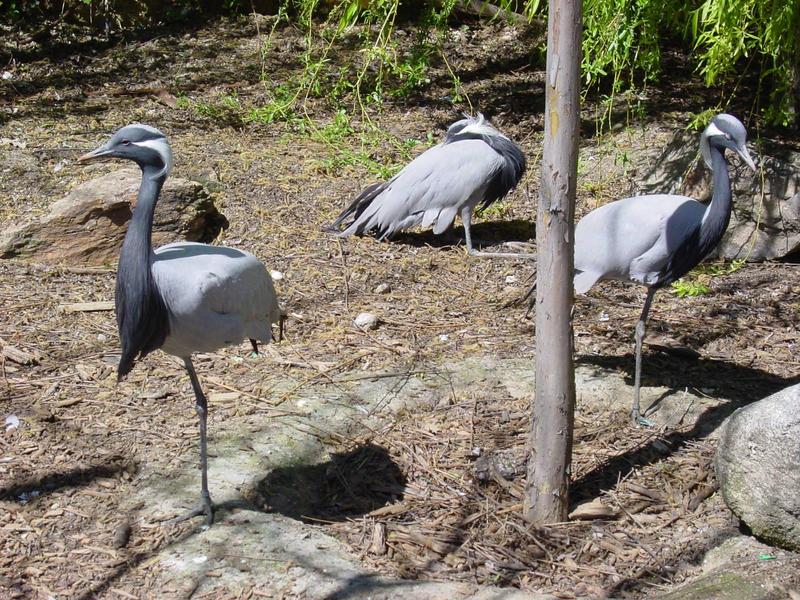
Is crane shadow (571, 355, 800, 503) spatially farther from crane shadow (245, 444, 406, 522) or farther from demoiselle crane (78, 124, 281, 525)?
demoiselle crane (78, 124, 281, 525)

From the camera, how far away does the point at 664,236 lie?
5.15 meters

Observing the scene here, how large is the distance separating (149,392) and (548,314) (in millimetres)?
2338

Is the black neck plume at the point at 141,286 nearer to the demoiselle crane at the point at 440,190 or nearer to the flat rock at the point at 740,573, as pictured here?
the flat rock at the point at 740,573

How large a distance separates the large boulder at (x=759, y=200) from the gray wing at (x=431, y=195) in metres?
1.50

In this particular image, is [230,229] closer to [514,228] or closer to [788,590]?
[514,228]

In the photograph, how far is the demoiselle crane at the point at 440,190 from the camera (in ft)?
23.4

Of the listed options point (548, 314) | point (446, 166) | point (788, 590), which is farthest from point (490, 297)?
point (788, 590)

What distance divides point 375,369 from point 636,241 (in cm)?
162

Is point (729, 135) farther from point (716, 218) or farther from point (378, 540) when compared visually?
point (378, 540)

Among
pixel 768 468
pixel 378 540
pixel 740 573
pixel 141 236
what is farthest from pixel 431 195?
pixel 740 573

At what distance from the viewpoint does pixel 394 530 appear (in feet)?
13.6

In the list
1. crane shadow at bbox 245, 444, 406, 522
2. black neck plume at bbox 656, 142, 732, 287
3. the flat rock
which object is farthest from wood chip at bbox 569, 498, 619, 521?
black neck plume at bbox 656, 142, 732, 287

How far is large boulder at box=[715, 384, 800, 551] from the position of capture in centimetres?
375

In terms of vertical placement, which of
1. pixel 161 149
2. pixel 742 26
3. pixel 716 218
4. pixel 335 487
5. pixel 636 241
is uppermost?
pixel 742 26
